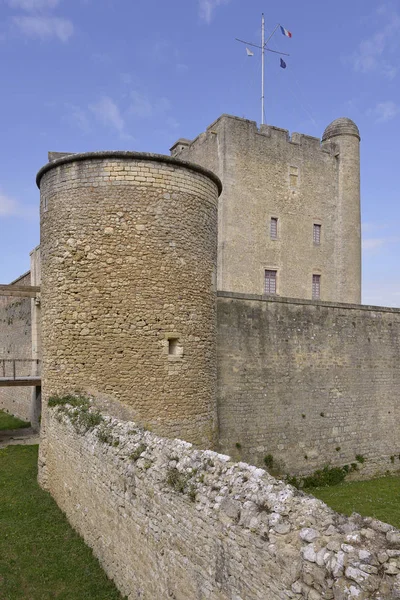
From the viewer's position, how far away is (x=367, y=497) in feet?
41.5

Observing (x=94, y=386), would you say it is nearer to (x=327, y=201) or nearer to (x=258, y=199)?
(x=258, y=199)

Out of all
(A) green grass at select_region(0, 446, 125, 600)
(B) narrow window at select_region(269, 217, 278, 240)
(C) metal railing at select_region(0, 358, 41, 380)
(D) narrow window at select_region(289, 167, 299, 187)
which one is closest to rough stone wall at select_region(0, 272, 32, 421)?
(C) metal railing at select_region(0, 358, 41, 380)

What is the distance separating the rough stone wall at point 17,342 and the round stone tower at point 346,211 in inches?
572

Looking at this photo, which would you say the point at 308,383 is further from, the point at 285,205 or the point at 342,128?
the point at 342,128

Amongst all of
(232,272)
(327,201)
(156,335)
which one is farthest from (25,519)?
(327,201)

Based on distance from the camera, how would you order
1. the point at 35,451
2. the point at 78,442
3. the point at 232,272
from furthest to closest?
the point at 232,272 < the point at 35,451 < the point at 78,442

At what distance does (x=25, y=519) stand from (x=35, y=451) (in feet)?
17.9

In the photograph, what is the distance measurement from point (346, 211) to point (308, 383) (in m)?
11.6

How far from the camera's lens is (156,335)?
988 centimetres

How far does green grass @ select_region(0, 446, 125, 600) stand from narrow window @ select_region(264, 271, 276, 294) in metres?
13.4

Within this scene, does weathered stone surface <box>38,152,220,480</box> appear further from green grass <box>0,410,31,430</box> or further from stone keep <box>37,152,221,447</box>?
green grass <box>0,410,31,430</box>

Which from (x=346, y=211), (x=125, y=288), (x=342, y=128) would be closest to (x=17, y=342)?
(x=125, y=288)

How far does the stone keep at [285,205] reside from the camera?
2005 centimetres

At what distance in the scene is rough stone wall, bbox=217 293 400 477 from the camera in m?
12.9
